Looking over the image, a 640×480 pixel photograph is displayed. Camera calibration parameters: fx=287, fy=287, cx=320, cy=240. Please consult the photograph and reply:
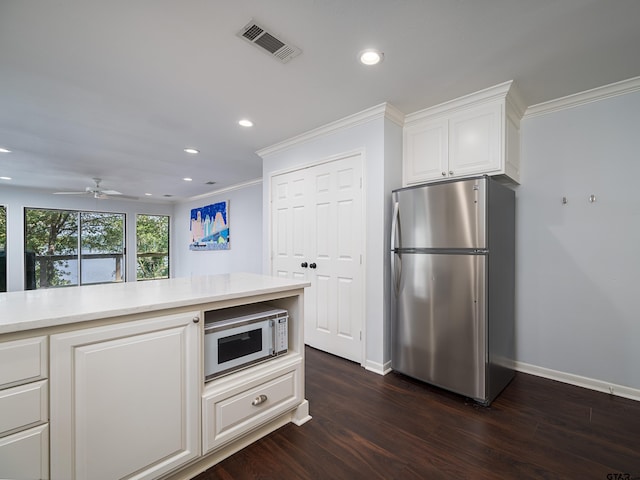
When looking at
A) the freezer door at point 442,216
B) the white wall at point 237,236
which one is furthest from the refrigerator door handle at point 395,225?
the white wall at point 237,236

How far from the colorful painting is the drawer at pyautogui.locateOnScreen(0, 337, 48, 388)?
5.44m

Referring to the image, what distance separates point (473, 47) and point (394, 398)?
2502 millimetres

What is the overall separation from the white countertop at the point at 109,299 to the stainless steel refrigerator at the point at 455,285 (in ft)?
3.49

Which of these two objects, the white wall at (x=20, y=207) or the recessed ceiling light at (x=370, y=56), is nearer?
the recessed ceiling light at (x=370, y=56)

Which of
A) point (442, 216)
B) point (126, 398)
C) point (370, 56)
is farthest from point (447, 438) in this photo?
point (370, 56)

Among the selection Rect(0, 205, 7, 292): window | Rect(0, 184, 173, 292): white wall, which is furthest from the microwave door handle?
Rect(0, 205, 7, 292): window

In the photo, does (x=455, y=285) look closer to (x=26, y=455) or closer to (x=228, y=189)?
(x=26, y=455)

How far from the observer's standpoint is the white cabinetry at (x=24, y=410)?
97 cm

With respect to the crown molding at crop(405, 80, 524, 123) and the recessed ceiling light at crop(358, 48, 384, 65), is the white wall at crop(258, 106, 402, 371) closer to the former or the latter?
the crown molding at crop(405, 80, 524, 123)

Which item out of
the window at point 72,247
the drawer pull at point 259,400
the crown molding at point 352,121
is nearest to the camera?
the drawer pull at point 259,400

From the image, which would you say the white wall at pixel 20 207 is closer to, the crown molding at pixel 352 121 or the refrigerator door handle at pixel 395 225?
the crown molding at pixel 352 121

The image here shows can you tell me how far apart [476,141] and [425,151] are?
444mm

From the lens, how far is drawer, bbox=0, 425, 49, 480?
3.20 feet

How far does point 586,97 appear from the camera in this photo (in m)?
2.34
